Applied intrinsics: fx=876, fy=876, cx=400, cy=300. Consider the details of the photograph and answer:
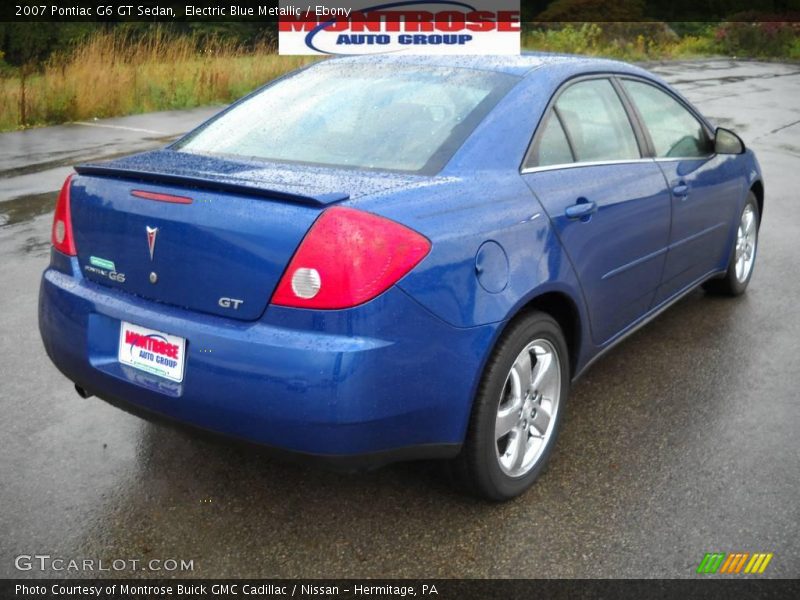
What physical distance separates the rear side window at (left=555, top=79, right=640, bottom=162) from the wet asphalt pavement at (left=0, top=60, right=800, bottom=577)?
1.14 metres

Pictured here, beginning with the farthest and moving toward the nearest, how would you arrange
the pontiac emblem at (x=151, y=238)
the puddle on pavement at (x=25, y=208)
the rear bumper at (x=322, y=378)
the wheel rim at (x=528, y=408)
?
the puddle on pavement at (x=25, y=208)
the wheel rim at (x=528, y=408)
the pontiac emblem at (x=151, y=238)
the rear bumper at (x=322, y=378)

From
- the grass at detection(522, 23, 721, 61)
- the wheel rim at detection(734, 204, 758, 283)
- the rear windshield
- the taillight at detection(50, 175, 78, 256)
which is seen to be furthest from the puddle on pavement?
the grass at detection(522, 23, 721, 61)

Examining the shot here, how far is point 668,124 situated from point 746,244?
4.99 feet

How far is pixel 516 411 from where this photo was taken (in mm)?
3150

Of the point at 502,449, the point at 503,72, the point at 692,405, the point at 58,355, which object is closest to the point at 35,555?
the point at 58,355

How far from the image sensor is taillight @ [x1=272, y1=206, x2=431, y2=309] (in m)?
2.52

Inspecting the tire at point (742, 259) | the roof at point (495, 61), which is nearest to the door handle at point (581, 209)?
the roof at point (495, 61)

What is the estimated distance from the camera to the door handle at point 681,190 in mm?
4176

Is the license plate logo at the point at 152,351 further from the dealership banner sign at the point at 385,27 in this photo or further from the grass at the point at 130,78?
the dealership banner sign at the point at 385,27

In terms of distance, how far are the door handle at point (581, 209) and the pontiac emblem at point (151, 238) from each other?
149cm

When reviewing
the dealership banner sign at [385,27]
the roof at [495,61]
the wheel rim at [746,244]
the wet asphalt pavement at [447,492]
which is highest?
the dealership banner sign at [385,27]

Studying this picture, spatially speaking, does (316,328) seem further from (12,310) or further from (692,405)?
(12,310)

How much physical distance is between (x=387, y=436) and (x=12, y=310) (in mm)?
3375

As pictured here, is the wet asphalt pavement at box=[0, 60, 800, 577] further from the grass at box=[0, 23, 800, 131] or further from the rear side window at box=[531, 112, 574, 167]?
the grass at box=[0, 23, 800, 131]
